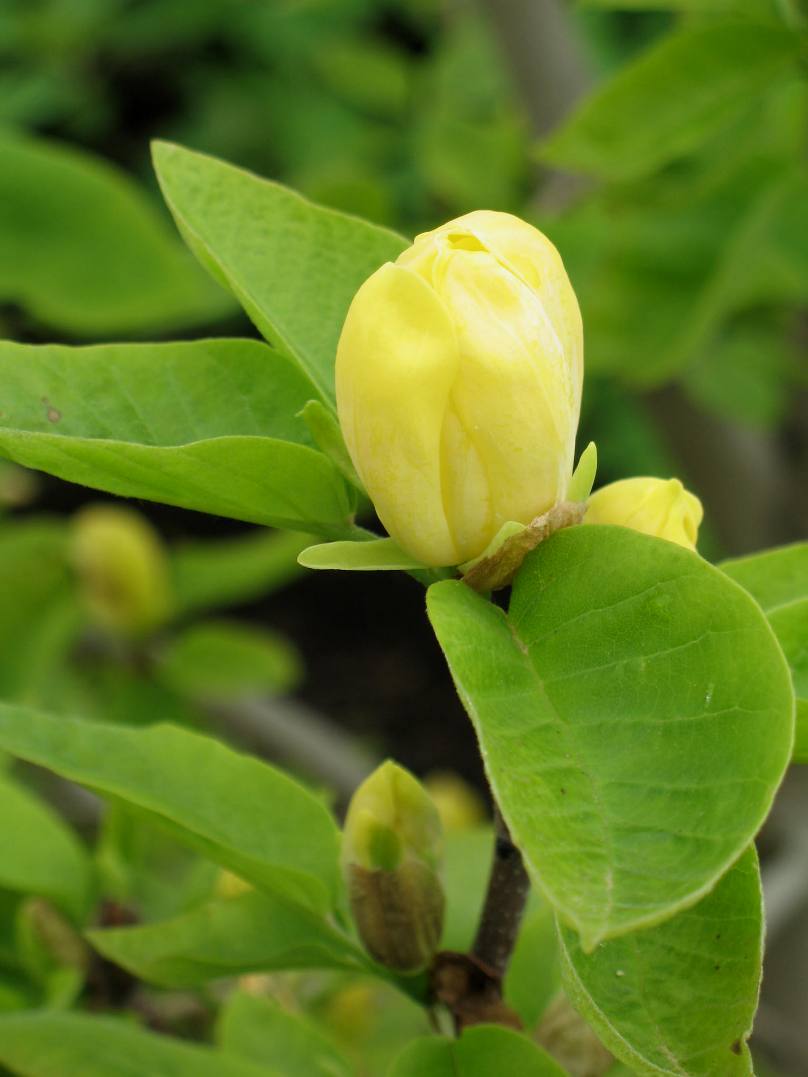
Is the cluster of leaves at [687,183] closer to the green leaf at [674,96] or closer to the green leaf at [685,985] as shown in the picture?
the green leaf at [674,96]

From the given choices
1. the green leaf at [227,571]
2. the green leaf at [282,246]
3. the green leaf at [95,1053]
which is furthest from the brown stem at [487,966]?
the green leaf at [227,571]

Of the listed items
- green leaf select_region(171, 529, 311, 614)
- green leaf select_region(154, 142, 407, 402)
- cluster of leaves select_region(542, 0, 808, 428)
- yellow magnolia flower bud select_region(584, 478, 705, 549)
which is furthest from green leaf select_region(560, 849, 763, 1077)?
green leaf select_region(171, 529, 311, 614)

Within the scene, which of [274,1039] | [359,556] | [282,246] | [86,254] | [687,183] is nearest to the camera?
[359,556]

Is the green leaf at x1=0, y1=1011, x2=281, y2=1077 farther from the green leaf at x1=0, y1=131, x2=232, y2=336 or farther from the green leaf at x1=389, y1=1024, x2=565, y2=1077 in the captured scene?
the green leaf at x1=0, y1=131, x2=232, y2=336

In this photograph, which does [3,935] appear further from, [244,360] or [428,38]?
[428,38]

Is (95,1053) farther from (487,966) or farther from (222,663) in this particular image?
(222,663)

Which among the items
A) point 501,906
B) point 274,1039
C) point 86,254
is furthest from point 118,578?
point 501,906
